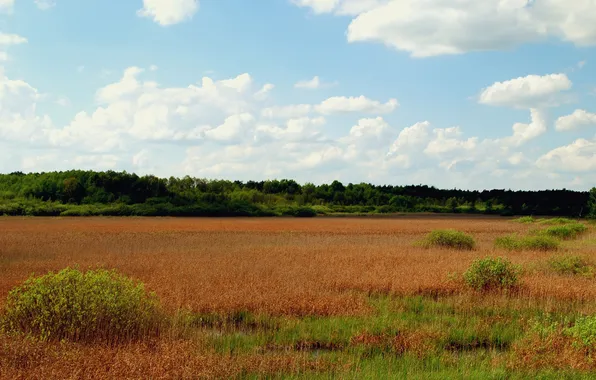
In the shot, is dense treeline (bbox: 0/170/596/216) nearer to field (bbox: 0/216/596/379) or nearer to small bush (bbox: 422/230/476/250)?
small bush (bbox: 422/230/476/250)

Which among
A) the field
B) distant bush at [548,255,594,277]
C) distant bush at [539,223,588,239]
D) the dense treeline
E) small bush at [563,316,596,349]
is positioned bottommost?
the field

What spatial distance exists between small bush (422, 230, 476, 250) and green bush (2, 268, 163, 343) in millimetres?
23719

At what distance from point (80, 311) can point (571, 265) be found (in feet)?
58.6

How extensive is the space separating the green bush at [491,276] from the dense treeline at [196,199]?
235 ft

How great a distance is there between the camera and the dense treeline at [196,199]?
84.7 metres

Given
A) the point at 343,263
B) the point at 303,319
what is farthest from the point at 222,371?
the point at 343,263

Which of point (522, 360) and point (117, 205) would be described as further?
point (117, 205)

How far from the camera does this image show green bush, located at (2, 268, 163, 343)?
10250 millimetres

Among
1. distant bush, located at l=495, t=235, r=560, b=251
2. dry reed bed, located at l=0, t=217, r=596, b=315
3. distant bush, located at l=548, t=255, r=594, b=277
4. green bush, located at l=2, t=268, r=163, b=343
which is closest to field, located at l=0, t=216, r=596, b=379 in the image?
dry reed bed, located at l=0, t=217, r=596, b=315

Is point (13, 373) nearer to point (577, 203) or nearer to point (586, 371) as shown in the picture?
point (586, 371)

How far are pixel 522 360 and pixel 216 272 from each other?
1170 cm

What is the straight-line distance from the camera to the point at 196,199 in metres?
99.9

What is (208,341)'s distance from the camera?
1041 centimetres

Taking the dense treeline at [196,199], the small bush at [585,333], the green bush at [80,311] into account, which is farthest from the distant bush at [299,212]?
the small bush at [585,333]
